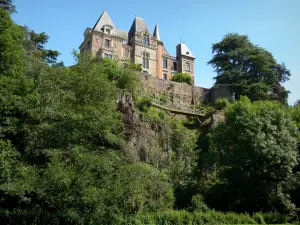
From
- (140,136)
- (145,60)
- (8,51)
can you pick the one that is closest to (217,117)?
(140,136)

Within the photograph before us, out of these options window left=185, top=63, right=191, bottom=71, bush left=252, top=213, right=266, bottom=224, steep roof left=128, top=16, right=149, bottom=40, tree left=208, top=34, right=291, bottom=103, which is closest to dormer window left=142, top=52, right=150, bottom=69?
steep roof left=128, top=16, right=149, bottom=40

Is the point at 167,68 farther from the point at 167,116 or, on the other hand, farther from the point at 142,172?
the point at 142,172

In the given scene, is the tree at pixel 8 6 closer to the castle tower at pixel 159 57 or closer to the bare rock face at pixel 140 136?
the bare rock face at pixel 140 136

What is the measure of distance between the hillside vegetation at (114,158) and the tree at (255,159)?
2.6 inches

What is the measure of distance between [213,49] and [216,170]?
19919 mm

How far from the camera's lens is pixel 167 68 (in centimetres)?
4788

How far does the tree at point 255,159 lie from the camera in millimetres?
19594

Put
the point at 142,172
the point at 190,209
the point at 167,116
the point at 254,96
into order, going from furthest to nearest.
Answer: the point at 254,96 < the point at 167,116 < the point at 190,209 < the point at 142,172

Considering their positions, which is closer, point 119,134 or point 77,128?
point 77,128

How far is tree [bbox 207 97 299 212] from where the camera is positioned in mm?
19594

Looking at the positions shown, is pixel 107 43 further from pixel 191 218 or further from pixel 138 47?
pixel 191 218

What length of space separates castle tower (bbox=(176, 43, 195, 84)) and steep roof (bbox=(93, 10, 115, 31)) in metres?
11.9

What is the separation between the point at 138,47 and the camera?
43.5 meters

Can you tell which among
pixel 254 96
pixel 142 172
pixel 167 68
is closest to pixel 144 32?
pixel 167 68
